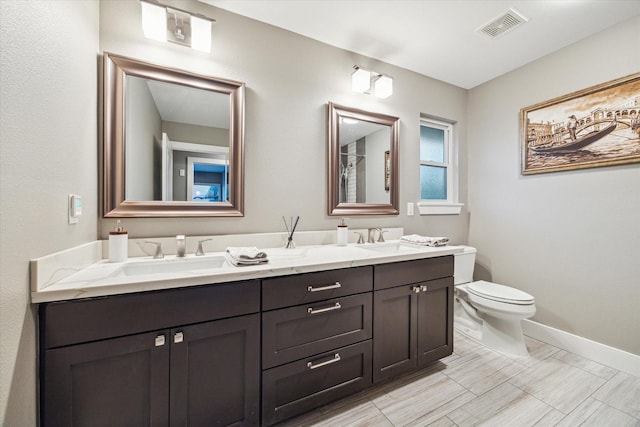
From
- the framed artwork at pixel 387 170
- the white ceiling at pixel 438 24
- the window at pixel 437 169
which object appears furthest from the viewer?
the window at pixel 437 169

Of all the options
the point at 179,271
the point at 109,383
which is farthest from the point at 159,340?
the point at 179,271

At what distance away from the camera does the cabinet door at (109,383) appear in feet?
2.86

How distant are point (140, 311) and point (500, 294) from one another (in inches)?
92.6

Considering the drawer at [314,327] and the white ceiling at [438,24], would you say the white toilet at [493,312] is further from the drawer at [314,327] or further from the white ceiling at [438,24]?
the white ceiling at [438,24]

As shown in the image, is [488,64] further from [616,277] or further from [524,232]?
[616,277]

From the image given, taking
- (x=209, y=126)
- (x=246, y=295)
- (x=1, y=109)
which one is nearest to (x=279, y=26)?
(x=209, y=126)

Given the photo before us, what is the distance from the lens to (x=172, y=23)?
147cm

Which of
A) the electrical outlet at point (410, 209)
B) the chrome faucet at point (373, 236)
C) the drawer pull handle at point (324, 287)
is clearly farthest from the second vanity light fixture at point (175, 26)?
the electrical outlet at point (410, 209)

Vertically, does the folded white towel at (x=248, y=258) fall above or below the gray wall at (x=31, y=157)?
below

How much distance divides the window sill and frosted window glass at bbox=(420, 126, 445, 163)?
47 cm

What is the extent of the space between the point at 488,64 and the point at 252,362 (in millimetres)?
2965

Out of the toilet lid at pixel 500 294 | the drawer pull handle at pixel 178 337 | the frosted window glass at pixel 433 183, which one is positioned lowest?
the toilet lid at pixel 500 294

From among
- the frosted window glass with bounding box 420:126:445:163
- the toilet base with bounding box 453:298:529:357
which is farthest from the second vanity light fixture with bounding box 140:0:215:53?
the toilet base with bounding box 453:298:529:357

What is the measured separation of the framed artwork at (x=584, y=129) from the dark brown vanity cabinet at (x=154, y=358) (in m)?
2.56
